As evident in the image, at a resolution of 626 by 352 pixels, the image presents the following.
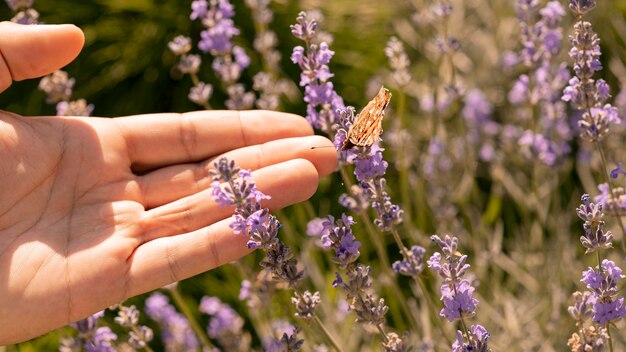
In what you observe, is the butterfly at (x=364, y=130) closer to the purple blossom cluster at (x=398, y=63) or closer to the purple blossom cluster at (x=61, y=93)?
the purple blossom cluster at (x=398, y=63)

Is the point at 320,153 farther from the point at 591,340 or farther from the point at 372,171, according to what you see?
the point at 591,340

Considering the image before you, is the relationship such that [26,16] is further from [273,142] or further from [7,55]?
[273,142]

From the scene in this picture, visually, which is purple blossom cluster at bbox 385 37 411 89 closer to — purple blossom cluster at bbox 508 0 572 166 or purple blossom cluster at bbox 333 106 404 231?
purple blossom cluster at bbox 508 0 572 166

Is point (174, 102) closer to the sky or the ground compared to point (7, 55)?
closer to the ground

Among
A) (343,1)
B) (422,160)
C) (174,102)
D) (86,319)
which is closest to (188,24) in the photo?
(174,102)

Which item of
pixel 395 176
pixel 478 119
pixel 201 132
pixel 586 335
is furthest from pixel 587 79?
pixel 395 176

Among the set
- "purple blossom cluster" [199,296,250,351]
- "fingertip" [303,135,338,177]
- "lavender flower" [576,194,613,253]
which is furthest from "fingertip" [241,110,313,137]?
"lavender flower" [576,194,613,253]
